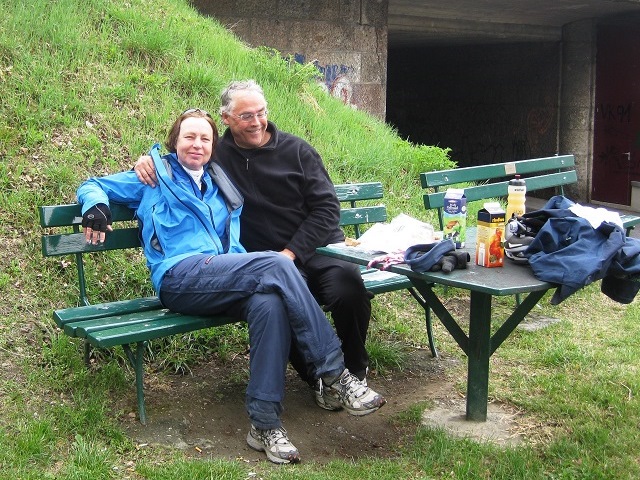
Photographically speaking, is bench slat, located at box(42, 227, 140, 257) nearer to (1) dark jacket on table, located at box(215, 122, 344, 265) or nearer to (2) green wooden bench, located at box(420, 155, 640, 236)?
(1) dark jacket on table, located at box(215, 122, 344, 265)

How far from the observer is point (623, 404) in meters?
4.25

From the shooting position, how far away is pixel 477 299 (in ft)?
12.8

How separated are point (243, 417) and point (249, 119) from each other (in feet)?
4.81

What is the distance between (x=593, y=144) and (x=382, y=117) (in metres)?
6.37

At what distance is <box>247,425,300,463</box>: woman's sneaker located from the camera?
3.61m

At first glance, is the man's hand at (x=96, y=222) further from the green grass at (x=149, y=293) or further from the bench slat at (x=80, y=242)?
the green grass at (x=149, y=293)

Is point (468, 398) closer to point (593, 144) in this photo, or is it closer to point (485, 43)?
point (593, 144)

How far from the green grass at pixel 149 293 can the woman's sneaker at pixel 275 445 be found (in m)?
0.06

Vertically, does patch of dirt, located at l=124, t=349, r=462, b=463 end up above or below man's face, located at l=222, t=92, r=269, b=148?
below

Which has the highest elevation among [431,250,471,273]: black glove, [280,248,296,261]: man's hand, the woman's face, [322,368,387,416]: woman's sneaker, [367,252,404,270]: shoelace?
the woman's face

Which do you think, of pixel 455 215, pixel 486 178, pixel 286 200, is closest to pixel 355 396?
pixel 455 215

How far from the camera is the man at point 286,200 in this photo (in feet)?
14.1

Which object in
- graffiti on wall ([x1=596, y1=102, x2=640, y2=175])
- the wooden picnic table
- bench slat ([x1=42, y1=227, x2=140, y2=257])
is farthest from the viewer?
graffiti on wall ([x1=596, y1=102, x2=640, y2=175])

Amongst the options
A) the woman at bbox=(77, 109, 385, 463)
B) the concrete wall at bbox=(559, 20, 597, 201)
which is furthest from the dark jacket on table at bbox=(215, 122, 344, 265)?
the concrete wall at bbox=(559, 20, 597, 201)
